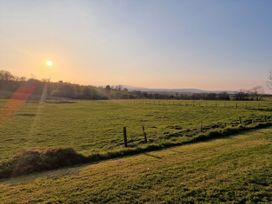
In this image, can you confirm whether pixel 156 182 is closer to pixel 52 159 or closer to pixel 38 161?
pixel 52 159

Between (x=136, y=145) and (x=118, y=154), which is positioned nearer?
(x=118, y=154)

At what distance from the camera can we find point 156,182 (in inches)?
365

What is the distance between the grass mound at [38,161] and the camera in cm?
1141

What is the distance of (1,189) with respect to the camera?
925cm

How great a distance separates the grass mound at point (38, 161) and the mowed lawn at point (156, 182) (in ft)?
2.85

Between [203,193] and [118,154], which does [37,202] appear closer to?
[203,193]

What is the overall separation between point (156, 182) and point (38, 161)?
612 centimetres

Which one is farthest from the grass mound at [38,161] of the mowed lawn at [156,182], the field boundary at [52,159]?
the mowed lawn at [156,182]

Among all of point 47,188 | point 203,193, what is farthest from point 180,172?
point 47,188

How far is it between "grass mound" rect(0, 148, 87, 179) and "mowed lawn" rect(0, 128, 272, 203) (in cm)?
87

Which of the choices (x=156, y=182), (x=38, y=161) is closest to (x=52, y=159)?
(x=38, y=161)

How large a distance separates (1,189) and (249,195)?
28.7 feet

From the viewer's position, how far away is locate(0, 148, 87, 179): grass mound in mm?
11414

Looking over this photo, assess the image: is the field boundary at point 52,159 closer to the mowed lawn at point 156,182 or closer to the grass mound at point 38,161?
the grass mound at point 38,161
